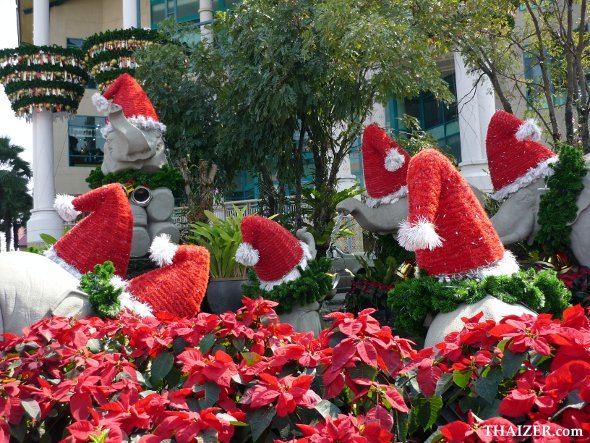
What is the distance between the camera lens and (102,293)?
3.65 m

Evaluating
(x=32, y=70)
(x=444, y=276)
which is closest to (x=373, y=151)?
(x=444, y=276)

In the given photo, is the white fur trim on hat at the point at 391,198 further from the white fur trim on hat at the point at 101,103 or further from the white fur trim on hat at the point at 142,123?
the white fur trim on hat at the point at 101,103

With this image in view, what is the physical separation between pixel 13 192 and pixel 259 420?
27.5 metres

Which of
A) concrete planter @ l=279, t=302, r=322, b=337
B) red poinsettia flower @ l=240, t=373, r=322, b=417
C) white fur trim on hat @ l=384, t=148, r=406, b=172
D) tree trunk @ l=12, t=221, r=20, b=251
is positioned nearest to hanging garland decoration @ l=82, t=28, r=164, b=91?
white fur trim on hat @ l=384, t=148, r=406, b=172

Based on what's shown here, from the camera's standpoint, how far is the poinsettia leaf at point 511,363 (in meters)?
1.75

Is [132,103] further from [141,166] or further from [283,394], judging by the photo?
[283,394]

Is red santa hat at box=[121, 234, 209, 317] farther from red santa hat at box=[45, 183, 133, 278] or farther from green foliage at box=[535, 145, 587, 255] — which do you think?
green foliage at box=[535, 145, 587, 255]

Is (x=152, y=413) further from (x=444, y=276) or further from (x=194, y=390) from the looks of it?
(x=444, y=276)

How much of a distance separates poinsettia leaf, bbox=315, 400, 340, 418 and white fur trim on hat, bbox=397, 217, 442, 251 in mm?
1533

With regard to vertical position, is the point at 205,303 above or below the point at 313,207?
below

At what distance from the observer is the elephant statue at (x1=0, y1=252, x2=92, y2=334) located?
3408 millimetres

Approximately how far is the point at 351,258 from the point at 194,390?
25.5 ft

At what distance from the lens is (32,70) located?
15.7 m

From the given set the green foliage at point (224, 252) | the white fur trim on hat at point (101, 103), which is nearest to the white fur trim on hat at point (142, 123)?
→ the white fur trim on hat at point (101, 103)
